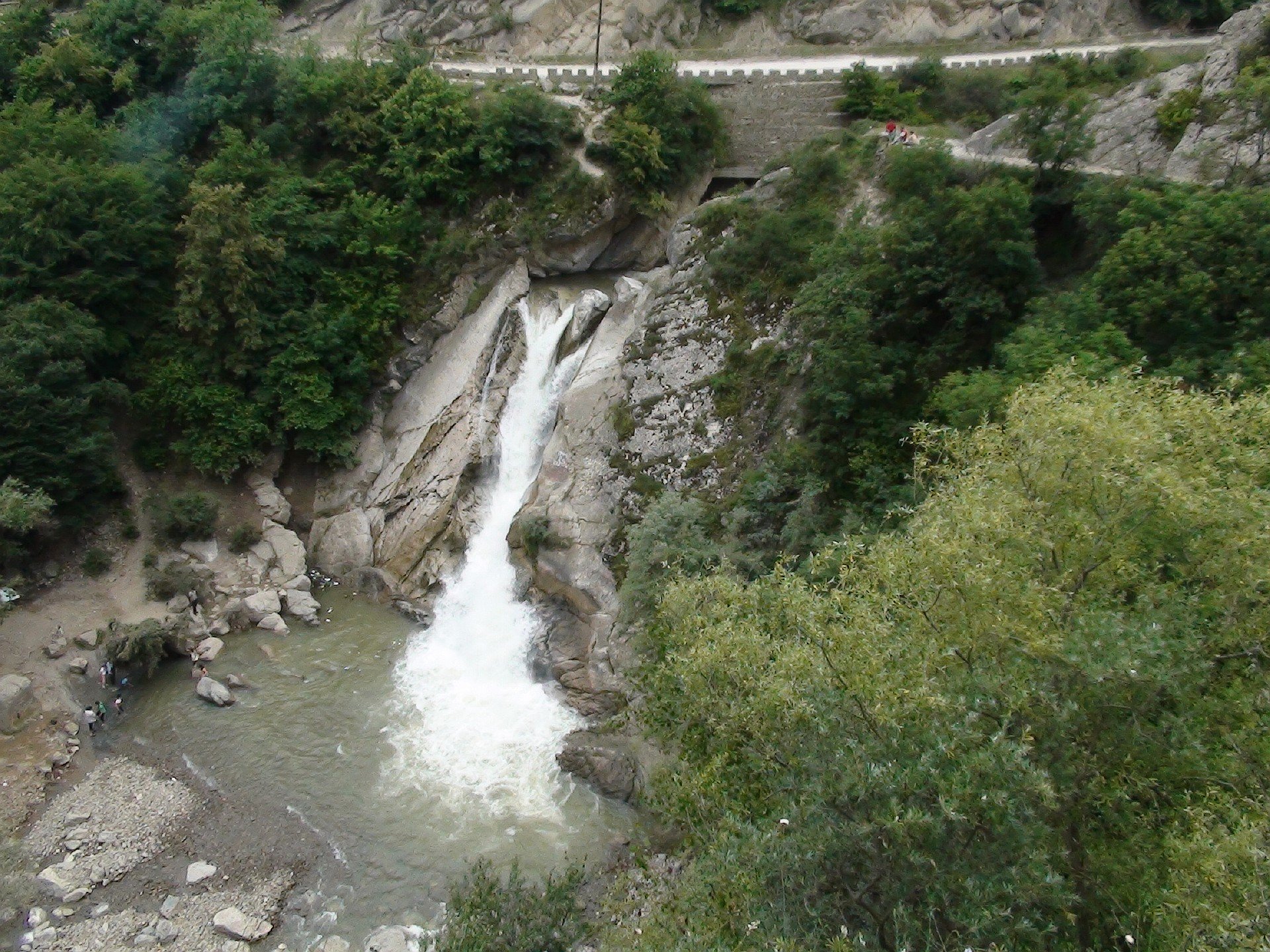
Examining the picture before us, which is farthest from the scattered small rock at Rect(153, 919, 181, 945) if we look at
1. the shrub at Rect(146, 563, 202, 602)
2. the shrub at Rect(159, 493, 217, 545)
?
the shrub at Rect(159, 493, 217, 545)

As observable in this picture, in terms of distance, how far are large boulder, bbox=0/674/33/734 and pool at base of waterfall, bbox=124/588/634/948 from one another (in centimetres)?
220

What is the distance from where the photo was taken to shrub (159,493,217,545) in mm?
24516

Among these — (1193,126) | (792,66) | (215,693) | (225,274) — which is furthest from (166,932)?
(792,66)

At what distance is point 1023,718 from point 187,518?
23.4 meters

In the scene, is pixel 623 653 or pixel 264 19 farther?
pixel 264 19

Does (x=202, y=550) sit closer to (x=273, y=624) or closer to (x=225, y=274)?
(x=273, y=624)

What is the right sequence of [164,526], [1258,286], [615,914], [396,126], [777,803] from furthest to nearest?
[396,126], [164,526], [1258,286], [615,914], [777,803]

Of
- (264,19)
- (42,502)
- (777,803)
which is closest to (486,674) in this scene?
(42,502)

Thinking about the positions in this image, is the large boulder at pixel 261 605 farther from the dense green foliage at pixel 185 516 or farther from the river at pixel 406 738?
the dense green foliage at pixel 185 516

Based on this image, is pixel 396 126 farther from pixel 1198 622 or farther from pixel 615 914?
pixel 1198 622

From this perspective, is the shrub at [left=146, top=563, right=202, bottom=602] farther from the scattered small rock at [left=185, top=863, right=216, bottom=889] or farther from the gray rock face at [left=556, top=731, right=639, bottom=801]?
the gray rock face at [left=556, top=731, right=639, bottom=801]

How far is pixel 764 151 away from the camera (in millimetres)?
30844

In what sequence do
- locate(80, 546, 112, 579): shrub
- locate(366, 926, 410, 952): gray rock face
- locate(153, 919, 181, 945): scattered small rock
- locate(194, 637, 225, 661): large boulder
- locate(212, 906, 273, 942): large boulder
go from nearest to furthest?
locate(366, 926, 410, 952): gray rock face, locate(153, 919, 181, 945): scattered small rock, locate(212, 906, 273, 942): large boulder, locate(194, 637, 225, 661): large boulder, locate(80, 546, 112, 579): shrub

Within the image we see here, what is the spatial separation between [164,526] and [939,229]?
22.4 metres
